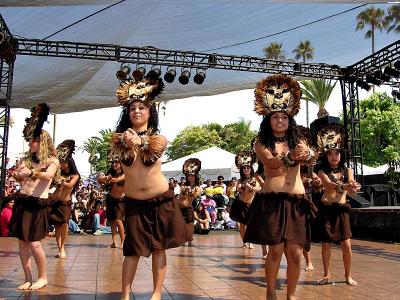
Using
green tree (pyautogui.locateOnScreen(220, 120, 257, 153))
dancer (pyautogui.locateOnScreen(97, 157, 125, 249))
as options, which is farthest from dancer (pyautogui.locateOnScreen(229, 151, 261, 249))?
green tree (pyautogui.locateOnScreen(220, 120, 257, 153))

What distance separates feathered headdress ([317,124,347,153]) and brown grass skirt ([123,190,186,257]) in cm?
248

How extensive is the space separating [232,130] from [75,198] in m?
40.6

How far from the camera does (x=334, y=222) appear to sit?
223 inches

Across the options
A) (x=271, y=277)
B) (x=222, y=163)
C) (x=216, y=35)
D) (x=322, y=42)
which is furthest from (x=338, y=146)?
(x=222, y=163)

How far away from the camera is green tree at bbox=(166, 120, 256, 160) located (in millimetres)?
53250

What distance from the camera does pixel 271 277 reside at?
408 cm

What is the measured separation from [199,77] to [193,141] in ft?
130

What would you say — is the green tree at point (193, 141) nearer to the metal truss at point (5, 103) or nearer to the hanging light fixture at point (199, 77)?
the hanging light fixture at point (199, 77)

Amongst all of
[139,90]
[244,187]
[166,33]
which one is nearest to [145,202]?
[139,90]

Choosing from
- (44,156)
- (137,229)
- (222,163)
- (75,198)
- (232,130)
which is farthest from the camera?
(232,130)

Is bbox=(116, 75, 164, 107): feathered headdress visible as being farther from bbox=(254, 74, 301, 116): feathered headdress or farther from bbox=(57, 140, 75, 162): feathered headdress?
bbox=(57, 140, 75, 162): feathered headdress

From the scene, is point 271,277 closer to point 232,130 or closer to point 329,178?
point 329,178

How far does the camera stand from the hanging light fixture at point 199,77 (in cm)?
1374

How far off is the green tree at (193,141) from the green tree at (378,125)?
71.6ft
